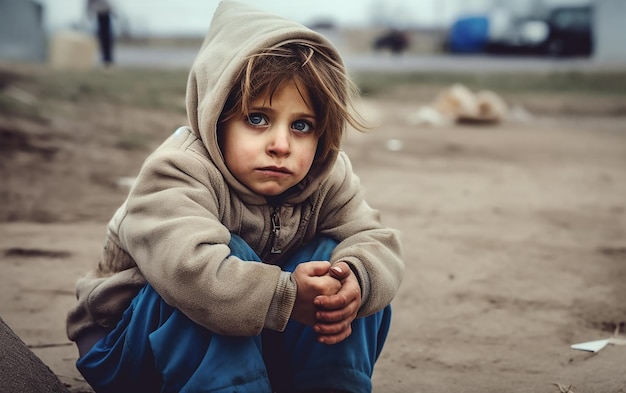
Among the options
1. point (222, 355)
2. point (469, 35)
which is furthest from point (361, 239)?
point (469, 35)

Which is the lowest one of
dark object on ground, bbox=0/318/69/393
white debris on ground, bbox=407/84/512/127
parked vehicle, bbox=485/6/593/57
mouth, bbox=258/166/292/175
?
parked vehicle, bbox=485/6/593/57

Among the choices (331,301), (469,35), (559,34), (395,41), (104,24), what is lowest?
(469,35)

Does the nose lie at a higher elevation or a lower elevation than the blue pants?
higher

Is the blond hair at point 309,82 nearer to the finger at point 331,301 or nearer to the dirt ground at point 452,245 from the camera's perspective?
the finger at point 331,301

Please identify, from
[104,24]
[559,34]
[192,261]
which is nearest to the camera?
[192,261]

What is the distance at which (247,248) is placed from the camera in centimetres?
180

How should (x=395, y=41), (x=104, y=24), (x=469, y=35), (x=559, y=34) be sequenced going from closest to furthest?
(x=104, y=24)
(x=559, y=34)
(x=395, y=41)
(x=469, y=35)

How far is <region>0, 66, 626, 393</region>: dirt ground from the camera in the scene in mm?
2535

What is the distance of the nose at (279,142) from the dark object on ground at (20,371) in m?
0.75

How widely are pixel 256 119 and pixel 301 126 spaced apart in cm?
12

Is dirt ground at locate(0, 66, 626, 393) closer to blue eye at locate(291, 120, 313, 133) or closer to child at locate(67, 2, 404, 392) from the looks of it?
child at locate(67, 2, 404, 392)

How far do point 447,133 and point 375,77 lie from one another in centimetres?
553

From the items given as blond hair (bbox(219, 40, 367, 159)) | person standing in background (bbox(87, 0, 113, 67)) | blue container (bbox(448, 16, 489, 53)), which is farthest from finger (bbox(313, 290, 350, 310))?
blue container (bbox(448, 16, 489, 53))

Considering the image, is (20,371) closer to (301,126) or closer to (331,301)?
(331,301)
